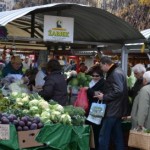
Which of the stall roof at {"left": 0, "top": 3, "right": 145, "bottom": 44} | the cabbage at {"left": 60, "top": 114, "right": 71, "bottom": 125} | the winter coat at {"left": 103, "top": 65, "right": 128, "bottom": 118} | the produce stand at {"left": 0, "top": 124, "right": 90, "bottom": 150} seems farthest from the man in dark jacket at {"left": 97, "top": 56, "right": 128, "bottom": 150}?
the stall roof at {"left": 0, "top": 3, "right": 145, "bottom": 44}

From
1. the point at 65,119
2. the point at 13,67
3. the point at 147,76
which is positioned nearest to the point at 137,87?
the point at 147,76

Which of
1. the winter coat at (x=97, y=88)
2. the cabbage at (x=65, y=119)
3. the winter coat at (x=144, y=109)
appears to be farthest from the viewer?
the winter coat at (x=97, y=88)

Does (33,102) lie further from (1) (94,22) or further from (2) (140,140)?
(1) (94,22)

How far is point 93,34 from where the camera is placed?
33.3ft

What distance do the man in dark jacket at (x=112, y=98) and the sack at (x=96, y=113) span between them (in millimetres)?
76

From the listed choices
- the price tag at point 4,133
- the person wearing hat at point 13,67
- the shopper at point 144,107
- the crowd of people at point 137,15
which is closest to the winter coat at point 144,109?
the shopper at point 144,107

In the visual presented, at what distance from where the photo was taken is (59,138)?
588cm

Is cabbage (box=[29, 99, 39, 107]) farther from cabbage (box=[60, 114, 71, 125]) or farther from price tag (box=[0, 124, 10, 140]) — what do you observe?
price tag (box=[0, 124, 10, 140])

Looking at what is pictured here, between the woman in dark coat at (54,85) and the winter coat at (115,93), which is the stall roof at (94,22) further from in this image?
the winter coat at (115,93)

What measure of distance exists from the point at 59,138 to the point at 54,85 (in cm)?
129

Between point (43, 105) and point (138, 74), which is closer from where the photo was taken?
point (43, 105)

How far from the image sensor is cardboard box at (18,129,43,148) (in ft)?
17.8

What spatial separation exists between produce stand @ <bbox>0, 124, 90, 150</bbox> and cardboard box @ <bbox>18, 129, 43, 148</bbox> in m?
0.05

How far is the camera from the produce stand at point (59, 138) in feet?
17.5
